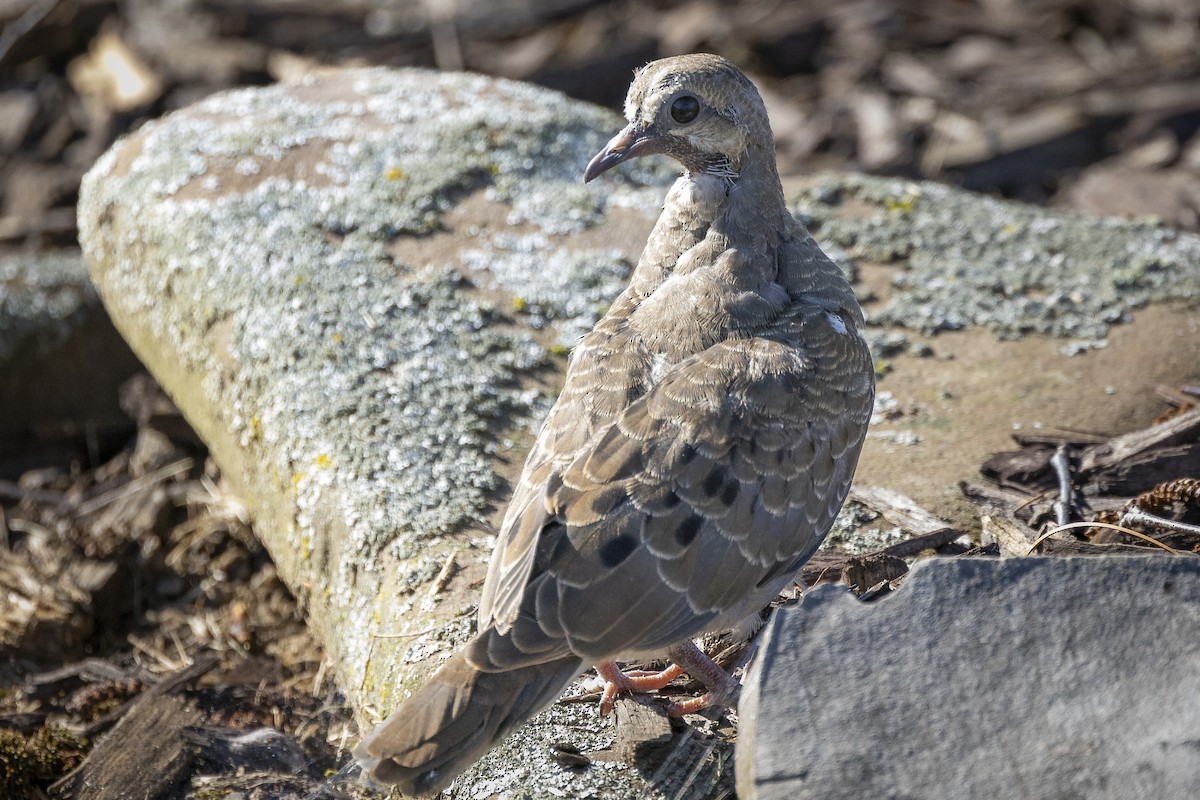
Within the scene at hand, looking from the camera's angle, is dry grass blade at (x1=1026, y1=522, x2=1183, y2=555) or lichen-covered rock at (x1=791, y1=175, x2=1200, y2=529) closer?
dry grass blade at (x1=1026, y1=522, x2=1183, y2=555)

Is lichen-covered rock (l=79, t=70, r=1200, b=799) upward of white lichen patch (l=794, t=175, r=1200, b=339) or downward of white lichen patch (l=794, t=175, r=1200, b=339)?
upward

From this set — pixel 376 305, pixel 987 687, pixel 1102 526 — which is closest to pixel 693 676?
pixel 987 687

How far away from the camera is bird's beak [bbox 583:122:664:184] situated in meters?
3.79

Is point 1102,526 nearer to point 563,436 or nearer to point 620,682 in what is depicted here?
point 620,682

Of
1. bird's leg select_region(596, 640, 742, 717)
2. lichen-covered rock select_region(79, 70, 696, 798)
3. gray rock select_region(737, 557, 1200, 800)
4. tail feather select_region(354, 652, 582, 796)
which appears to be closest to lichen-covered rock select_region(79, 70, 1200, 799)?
lichen-covered rock select_region(79, 70, 696, 798)

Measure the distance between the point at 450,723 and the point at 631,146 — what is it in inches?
75.5

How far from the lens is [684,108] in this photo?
373cm

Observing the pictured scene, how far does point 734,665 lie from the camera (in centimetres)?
346

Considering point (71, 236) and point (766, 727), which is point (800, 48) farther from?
point (766, 727)

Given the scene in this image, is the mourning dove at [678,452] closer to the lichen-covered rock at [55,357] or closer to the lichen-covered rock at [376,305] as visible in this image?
the lichen-covered rock at [376,305]

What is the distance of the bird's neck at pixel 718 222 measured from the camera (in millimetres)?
3803

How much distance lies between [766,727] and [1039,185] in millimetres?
5166

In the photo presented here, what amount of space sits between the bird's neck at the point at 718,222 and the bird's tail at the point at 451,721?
1438mm

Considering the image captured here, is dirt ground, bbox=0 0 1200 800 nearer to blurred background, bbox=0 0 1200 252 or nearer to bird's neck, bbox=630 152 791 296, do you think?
blurred background, bbox=0 0 1200 252
